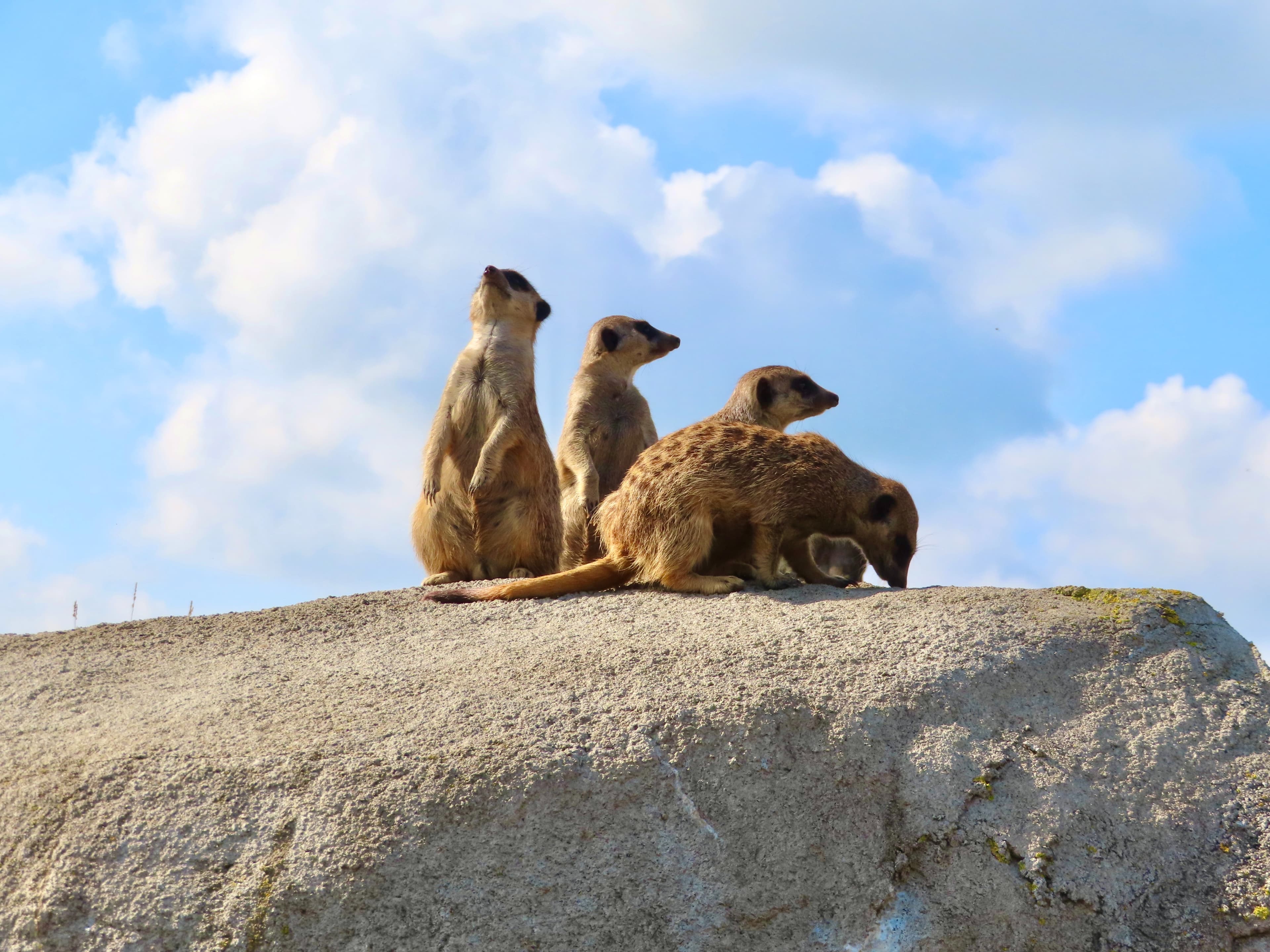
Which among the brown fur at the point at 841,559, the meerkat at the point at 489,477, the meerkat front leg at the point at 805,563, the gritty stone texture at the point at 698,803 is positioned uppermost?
the meerkat at the point at 489,477

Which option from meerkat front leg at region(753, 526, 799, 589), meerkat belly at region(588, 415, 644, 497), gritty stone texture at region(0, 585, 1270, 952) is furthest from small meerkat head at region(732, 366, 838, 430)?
gritty stone texture at region(0, 585, 1270, 952)

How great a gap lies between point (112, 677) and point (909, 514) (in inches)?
163

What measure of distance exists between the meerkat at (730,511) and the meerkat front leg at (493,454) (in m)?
2.34

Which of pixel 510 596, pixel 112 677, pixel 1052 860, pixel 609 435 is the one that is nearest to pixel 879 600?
pixel 1052 860

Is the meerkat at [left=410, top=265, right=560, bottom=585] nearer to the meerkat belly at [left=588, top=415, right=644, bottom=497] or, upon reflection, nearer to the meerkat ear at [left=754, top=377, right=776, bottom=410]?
the meerkat belly at [left=588, top=415, right=644, bottom=497]

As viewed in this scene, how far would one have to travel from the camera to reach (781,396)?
390 inches

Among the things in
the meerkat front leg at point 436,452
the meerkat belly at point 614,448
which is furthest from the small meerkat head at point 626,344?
the meerkat front leg at point 436,452

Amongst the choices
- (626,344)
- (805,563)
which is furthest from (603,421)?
(805,563)

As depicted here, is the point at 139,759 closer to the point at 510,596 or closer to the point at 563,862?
the point at 563,862

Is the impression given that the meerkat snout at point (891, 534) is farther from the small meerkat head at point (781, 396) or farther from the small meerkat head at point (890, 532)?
the small meerkat head at point (781, 396)

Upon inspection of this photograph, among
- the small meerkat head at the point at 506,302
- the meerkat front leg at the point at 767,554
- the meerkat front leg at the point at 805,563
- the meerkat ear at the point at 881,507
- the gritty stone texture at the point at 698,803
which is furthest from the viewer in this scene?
the small meerkat head at the point at 506,302

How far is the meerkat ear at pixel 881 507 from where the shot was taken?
6422 millimetres

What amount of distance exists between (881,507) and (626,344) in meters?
4.82

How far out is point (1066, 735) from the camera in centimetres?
445
